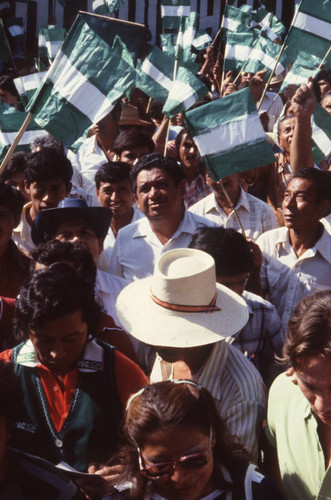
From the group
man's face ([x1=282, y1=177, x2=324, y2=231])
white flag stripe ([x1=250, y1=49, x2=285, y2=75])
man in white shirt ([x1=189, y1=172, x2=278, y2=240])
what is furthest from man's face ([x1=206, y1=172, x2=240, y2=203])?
white flag stripe ([x1=250, y1=49, x2=285, y2=75])

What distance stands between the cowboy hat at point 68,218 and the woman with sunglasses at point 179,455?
1.73 m

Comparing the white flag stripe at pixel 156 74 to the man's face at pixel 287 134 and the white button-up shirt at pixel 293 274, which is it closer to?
the man's face at pixel 287 134

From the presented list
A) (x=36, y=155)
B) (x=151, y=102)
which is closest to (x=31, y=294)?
(x=36, y=155)

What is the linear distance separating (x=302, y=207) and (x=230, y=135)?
81 cm

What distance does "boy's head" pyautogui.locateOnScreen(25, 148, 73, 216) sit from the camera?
4430 mm

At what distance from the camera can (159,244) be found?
4180 millimetres

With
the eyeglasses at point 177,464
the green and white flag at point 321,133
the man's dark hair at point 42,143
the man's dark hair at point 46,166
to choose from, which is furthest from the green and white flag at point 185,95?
the eyeglasses at point 177,464

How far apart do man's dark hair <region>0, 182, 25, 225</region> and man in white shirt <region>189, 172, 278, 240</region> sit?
156 cm

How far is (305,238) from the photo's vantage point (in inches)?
159

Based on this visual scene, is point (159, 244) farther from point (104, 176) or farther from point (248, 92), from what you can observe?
point (248, 92)

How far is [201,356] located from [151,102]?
691 centimetres

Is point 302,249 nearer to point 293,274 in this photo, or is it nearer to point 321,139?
point 293,274

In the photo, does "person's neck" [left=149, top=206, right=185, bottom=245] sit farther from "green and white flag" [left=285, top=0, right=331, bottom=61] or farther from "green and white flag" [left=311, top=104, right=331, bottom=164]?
"green and white flag" [left=285, top=0, right=331, bottom=61]

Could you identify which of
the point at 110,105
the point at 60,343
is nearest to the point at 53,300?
the point at 60,343
